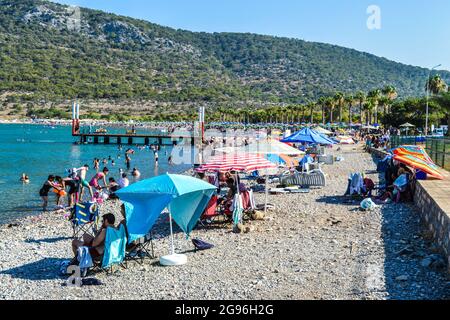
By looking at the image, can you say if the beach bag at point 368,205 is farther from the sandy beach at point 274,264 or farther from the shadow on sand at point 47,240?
the shadow on sand at point 47,240

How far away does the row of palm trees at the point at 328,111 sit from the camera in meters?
91.4

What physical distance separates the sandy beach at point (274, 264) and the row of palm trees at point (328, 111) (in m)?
79.4

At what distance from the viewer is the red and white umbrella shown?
11.9 meters

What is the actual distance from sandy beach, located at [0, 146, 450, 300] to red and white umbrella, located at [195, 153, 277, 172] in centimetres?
131

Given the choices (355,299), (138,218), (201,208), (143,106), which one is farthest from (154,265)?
(143,106)

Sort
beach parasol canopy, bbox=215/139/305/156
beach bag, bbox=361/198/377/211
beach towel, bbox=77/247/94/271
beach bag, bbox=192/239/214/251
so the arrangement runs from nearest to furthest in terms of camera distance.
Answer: beach towel, bbox=77/247/94/271, beach bag, bbox=192/239/214/251, beach bag, bbox=361/198/377/211, beach parasol canopy, bbox=215/139/305/156

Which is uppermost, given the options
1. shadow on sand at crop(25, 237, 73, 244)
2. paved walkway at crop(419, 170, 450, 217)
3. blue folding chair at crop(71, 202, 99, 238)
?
paved walkway at crop(419, 170, 450, 217)

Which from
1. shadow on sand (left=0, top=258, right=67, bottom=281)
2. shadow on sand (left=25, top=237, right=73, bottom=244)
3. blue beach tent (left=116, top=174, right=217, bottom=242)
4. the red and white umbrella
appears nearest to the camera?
shadow on sand (left=0, top=258, right=67, bottom=281)

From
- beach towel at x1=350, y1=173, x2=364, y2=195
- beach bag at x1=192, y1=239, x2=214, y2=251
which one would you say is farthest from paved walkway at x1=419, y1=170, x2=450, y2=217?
beach bag at x1=192, y1=239, x2=214, y2=251

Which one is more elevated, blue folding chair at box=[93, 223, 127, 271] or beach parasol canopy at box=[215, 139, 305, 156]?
beach parasol canopy at box=[215, 139, 305, 156]

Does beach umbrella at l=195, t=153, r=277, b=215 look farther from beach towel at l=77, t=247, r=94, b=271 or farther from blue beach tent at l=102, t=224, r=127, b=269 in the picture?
beach towel at l=77, t=247, r=94, b=271
